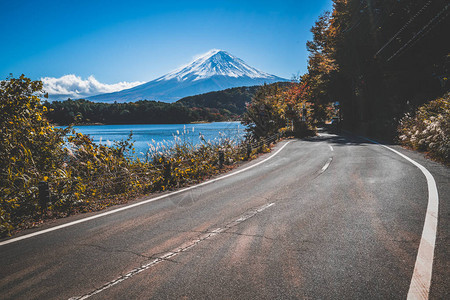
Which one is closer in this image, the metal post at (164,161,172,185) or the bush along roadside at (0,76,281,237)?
the bush along roadside at (0,76,281,237)

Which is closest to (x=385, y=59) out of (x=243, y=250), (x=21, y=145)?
(x=243, y=250)

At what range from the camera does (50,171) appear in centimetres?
623

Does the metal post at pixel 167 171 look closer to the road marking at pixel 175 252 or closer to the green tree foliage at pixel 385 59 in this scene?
the road marking at pixel 175 252

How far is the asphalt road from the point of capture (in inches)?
Result: 105

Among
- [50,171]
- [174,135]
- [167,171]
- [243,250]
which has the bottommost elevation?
[243,250]

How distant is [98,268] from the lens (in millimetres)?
3178

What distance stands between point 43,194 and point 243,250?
15.6 ft

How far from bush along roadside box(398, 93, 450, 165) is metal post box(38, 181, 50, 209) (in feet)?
39.4

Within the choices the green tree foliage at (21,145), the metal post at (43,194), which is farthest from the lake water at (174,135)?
the metal post at (43,194)

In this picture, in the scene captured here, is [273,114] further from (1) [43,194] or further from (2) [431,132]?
(1) [43,194]

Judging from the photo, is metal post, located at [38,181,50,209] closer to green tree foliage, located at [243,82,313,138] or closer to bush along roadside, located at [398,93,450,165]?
bush along roadside, located at [398,93,450,165]

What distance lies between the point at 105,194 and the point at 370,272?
647 cm

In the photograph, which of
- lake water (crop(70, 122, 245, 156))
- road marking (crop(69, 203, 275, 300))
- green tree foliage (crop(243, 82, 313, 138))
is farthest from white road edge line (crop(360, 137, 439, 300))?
green tree foliage (crop(243, 82, 313, 138))

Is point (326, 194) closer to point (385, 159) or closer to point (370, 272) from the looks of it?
point (370, 272)
